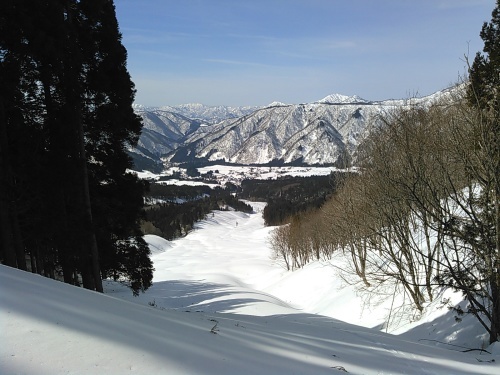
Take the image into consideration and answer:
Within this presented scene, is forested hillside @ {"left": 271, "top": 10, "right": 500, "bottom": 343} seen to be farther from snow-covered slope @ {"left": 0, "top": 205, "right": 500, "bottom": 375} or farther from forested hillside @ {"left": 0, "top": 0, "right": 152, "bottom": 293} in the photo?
forested hillside @ {"left": 0, "top": 0, "right": 152, "bottom": 293}

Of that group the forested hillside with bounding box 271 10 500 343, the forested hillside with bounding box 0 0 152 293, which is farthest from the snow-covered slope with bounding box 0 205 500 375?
the forested hillside with bounding box 0 0 152 293

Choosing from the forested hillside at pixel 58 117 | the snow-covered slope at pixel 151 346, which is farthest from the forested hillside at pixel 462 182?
the forested hillside at pixel 58 117

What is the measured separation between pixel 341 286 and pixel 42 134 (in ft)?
56.2

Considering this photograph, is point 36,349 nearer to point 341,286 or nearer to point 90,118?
point 90,118

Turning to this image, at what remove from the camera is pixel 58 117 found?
1006 cm

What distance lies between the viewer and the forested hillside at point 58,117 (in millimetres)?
8672

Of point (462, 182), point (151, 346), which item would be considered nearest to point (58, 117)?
point (151, 346)

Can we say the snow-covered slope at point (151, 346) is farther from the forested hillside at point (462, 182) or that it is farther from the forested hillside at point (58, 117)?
the forested hillside at point (58, 117)

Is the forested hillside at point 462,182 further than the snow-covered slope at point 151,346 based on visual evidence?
Yes

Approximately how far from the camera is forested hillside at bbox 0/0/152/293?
8.67 m

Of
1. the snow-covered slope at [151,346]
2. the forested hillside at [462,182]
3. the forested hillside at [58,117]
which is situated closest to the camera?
the snow-covered slope at [151,346]

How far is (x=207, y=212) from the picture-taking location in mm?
149500

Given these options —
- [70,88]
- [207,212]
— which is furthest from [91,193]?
[207,212]

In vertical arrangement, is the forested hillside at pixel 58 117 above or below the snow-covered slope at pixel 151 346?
above
